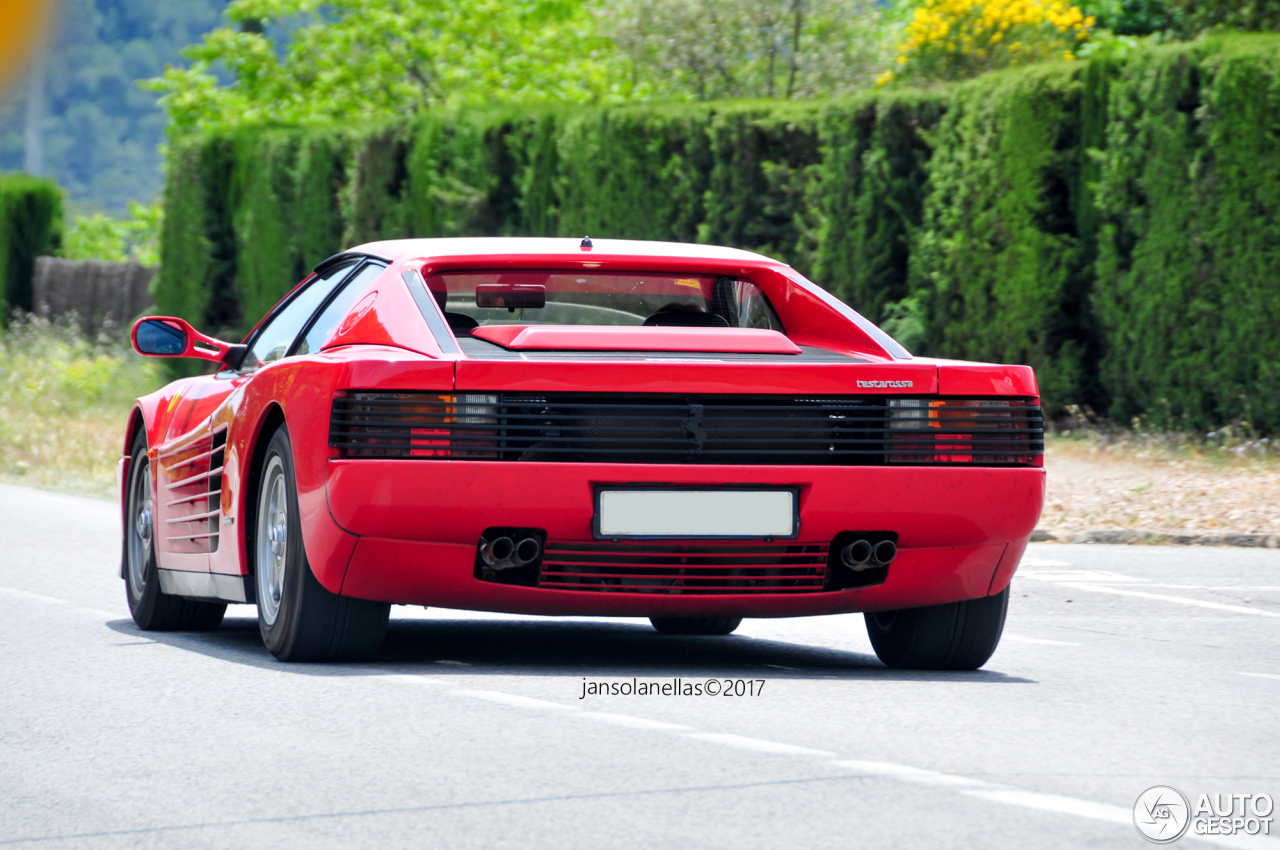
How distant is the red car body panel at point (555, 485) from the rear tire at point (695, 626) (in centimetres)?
192

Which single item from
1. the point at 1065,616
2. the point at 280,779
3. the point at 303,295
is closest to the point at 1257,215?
the point at 1065,616

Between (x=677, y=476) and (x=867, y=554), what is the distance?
687mm

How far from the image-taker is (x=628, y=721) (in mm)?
5605

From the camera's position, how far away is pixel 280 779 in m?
4.84

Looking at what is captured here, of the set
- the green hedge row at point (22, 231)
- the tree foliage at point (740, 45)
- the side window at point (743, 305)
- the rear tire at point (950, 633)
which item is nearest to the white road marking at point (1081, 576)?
the rear tire at point (950, 633)

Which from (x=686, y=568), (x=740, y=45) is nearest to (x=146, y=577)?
(x=686, y=568)

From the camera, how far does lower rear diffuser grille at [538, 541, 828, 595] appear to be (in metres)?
6.11

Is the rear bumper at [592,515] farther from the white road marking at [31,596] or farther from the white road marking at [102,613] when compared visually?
the white road marking at [31,596]

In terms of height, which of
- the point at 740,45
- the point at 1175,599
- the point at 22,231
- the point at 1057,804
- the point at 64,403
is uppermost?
the point at 740,45

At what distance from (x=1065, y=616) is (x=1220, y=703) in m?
3.17

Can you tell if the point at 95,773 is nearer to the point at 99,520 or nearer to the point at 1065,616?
the point at 1065,616

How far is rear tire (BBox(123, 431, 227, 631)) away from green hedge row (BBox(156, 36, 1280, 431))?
1119 cm

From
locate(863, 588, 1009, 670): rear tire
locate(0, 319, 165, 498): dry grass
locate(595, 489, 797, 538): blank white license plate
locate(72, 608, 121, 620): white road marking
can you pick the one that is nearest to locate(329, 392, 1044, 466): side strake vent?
locate(595, 489, 797, 538): blank white license plate

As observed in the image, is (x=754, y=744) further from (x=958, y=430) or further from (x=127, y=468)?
(x=127, y=468)
